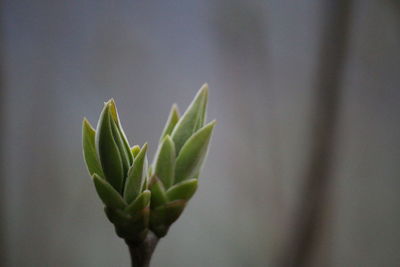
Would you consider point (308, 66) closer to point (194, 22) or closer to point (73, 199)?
point (194, 22)

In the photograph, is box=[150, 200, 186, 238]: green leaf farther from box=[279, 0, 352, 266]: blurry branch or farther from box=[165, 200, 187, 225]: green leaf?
box=[279, 0, 352, 266]: blurry branch

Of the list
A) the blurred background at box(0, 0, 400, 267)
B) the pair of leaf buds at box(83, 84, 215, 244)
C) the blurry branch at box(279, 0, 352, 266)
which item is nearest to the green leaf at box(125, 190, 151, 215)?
the pair of leaf buds at box(83, 84, 215, 244)

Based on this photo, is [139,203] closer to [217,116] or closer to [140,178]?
[140,178]

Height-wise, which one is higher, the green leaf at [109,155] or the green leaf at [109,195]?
the green leaf at [109,155]

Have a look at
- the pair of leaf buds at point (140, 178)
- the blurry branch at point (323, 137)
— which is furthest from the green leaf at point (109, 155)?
the blurry branch at point (323, 137)

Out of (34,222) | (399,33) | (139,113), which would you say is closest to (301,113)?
(399,33)

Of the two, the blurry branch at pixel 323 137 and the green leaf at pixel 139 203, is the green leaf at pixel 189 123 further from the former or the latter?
the blurry branch at pixel 323 137
